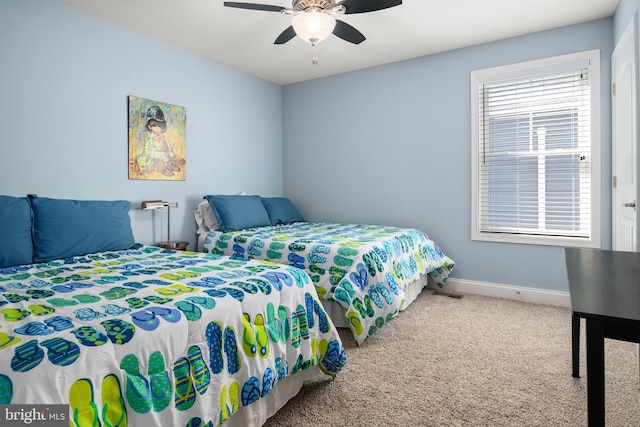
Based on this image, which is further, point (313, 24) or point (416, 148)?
point (416, 148)

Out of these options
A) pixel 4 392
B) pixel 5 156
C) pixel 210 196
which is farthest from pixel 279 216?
pixel 4 392

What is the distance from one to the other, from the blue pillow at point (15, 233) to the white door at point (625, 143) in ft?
12.1

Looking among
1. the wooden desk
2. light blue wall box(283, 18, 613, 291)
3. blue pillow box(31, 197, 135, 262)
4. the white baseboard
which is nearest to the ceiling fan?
blue pillow box(31, 197, 135, 262)

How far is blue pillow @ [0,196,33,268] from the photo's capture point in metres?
2.11

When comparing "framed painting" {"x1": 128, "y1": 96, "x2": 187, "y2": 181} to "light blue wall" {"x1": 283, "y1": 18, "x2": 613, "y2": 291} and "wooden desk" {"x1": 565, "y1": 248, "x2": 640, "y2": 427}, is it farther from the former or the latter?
"wooden desk" {"x1": 565, "y1": 248, "x2": 640, "y2": 427}

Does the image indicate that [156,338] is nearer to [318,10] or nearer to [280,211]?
[318,10]

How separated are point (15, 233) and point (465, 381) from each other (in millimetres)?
2744

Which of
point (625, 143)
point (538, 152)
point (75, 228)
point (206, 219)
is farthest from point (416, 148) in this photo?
point (75, 228)

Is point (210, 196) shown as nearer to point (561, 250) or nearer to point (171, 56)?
point (171, 56)

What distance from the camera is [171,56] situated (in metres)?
3.63

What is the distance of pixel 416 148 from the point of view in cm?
413

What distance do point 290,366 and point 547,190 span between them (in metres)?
3.07

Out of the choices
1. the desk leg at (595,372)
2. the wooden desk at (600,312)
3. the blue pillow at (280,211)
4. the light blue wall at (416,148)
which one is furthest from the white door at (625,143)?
the blue pillow at (280,211)

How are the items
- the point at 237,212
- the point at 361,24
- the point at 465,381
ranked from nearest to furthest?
the point at 465,381 → the point at 361,24 → the point at 237,212
